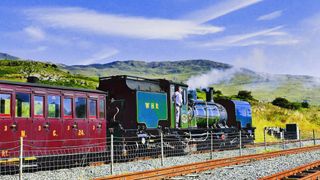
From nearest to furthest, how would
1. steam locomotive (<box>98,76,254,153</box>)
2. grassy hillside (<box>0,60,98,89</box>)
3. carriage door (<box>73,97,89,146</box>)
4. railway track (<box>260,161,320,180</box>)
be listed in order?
1. railway track (<box>260,161,320,180</box>)
2. carriage door (<box>73,97,89,146</box>)
3. steam locomotive (<box>98,76,254,153</box>)
4. grassy hillside (<box>0,60,98,89</box>)

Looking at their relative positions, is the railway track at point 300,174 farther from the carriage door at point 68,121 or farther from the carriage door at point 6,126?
the carriage door at point 6,126

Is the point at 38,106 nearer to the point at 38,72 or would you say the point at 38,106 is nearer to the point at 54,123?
the point at 54,123

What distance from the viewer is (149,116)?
22.5m

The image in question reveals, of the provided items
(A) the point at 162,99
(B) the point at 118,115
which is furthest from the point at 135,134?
(A) the point at 162,99

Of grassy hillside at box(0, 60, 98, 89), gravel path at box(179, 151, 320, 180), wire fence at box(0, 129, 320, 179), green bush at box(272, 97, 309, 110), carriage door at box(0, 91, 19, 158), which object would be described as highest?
grassy hillside at box(0, 60, 98, 89)

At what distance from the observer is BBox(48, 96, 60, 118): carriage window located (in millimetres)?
16984

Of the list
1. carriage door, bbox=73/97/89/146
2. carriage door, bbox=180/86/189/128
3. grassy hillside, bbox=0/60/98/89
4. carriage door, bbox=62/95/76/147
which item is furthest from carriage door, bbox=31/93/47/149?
grassy hillside, bbox=0/60/98/89

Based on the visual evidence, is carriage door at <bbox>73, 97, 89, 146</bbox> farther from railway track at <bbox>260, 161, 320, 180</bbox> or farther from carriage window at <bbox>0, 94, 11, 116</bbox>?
railway track at <bbox>260, 161, 320, 180</bbox>

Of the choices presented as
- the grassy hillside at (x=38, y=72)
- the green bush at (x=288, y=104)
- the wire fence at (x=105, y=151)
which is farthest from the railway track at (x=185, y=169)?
the green bush at (x=288, y=104)

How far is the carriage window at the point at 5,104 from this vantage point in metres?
15.0

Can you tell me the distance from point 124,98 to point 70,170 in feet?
19.7

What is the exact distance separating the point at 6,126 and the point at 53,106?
2.40 meters

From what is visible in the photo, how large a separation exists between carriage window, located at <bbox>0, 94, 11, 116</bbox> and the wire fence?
986 mm

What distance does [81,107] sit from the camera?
18.5 m
